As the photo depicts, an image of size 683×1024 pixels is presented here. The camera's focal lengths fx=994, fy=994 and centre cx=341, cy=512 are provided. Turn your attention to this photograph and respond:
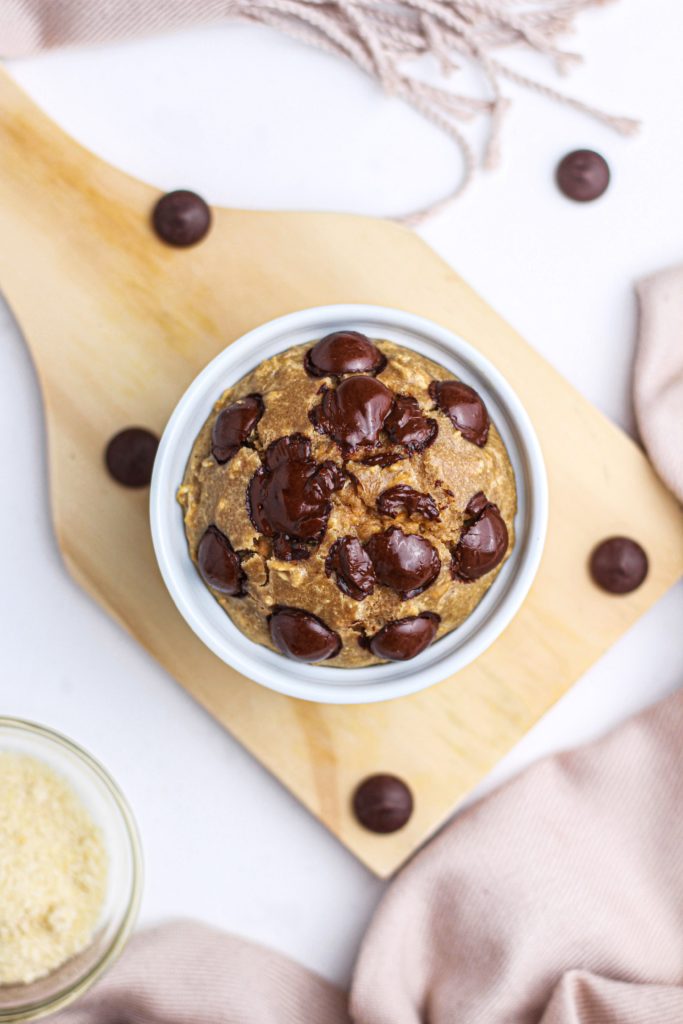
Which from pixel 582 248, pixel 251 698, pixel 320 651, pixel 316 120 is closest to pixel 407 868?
pixel 251 698

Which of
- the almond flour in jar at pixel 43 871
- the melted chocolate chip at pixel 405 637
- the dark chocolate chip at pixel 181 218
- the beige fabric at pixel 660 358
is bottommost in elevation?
the almond flour in jar at pixel 43 871

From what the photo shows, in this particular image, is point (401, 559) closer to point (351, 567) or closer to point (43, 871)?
point (351, 567)

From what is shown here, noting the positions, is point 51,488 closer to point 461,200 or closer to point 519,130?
point 461,200

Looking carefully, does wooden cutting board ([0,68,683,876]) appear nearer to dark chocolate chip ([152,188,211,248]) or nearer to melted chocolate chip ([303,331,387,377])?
dark chocolate chip ([152,188,211,248])

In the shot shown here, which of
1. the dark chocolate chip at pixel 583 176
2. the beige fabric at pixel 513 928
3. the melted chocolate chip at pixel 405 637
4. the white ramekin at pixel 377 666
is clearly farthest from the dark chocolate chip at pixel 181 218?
the beige fabric at pixel 513 928

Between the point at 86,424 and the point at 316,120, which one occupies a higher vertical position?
the point at 316,120

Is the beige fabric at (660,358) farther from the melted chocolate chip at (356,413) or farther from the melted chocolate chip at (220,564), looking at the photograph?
the melted chocolate chip at (220,564)
